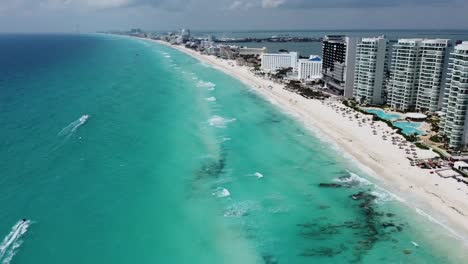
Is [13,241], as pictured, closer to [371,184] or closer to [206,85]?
[371,184]

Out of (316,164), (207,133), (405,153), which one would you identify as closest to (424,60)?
(405,153)

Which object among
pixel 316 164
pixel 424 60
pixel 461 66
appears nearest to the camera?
pixel 316 164

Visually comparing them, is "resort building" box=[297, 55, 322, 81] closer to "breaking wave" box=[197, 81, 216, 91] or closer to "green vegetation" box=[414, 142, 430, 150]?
"breaking wave" box=[197, 81, 216, 91]

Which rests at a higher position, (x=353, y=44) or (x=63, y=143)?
(x=353, y=44)

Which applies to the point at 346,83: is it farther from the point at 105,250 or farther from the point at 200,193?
the point at 105,250

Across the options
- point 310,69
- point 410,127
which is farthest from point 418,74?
point 310,69

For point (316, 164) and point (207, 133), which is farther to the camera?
point (207, 133)

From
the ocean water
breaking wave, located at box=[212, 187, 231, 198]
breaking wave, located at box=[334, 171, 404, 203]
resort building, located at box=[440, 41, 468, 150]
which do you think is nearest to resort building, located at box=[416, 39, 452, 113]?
resort building, located at box=[440, 41, 468, 150]
